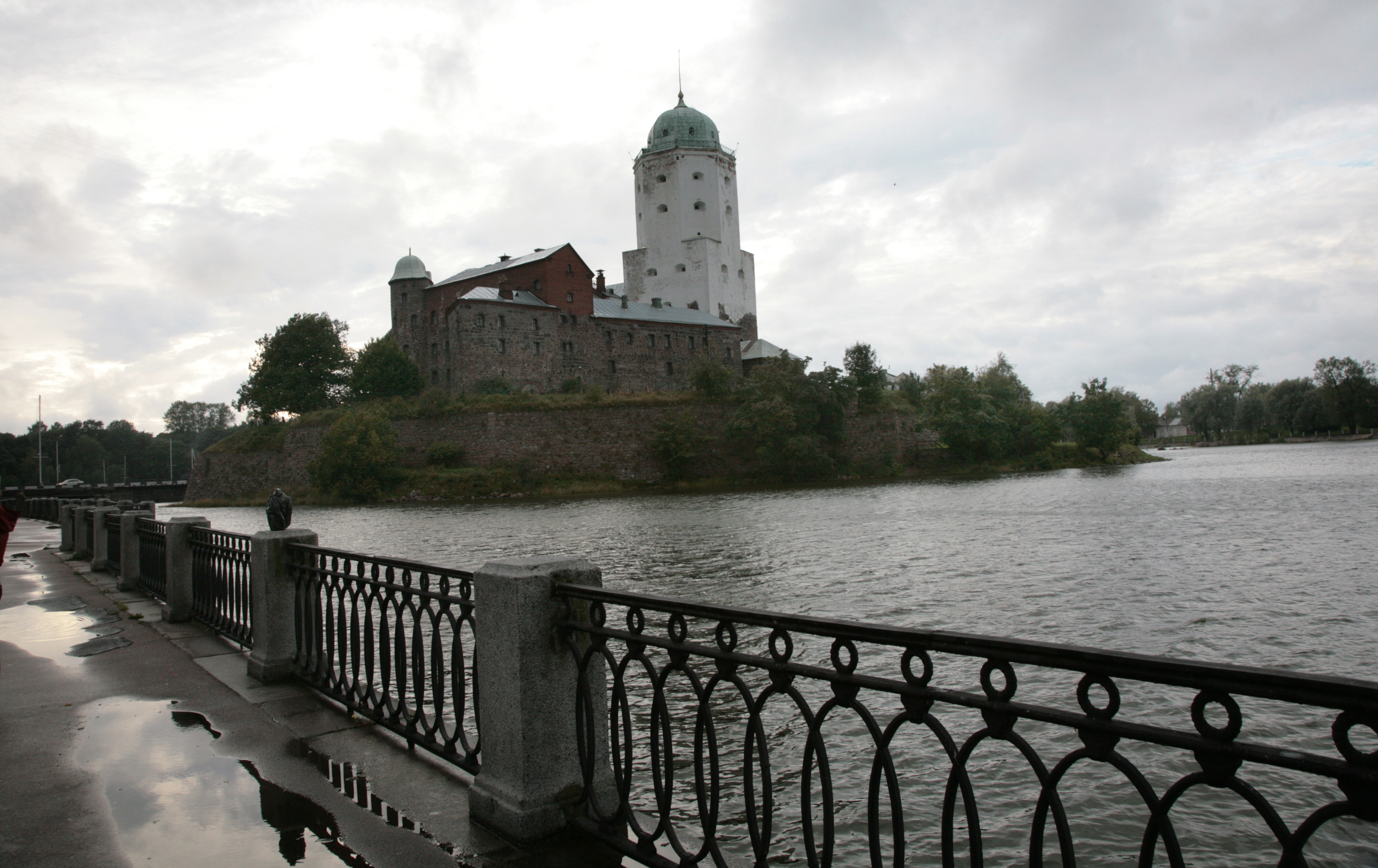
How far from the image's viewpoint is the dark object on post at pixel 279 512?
19.4 ft

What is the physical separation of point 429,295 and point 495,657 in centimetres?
6082

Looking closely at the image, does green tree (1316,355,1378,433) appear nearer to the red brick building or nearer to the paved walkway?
the red brick building

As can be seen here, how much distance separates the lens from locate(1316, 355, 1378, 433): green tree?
8331 cm

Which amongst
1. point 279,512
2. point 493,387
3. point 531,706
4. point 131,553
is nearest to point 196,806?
point 531,706

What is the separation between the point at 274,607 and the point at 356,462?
4547 centimetres

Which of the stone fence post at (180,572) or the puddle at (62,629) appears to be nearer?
the puddle at (62,629)

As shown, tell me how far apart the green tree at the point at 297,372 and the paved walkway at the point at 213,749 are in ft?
198

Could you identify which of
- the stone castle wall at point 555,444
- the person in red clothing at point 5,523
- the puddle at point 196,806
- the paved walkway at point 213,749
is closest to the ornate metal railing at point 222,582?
the paved walkway at point 213,749

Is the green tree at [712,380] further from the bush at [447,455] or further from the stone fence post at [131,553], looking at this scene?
the stone fence post at [131,553]

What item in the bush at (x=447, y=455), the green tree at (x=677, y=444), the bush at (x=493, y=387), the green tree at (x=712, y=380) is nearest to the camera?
the bush at (x=447, y=455)

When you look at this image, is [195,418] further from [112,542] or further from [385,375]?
[112,542]

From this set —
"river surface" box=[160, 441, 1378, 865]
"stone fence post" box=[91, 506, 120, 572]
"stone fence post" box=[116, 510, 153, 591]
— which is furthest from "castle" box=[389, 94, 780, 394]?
"stone fence post" box=[116, 510, 153, 591]

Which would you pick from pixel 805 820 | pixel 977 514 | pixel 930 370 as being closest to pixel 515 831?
pixel 805 820

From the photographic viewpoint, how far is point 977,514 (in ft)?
86.2
